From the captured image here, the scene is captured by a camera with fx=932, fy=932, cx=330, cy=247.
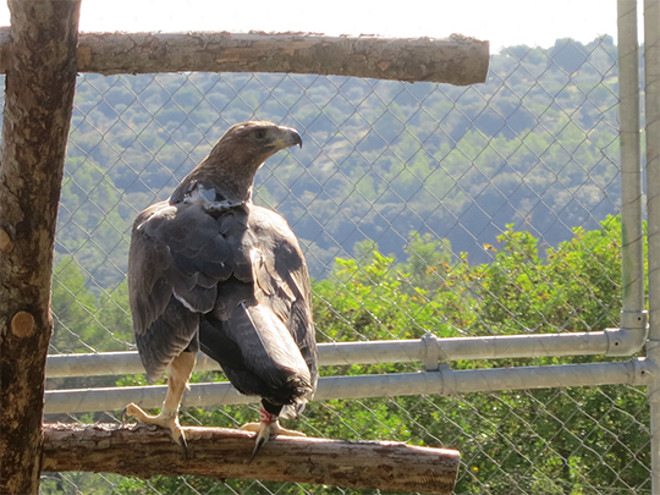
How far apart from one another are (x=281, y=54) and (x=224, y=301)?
77cm

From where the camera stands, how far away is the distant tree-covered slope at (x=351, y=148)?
4387 mm

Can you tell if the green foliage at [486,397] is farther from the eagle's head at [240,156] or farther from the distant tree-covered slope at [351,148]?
the eagle's head at [240,156]

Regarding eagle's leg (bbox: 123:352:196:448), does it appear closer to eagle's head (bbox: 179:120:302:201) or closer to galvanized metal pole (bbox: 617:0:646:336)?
eagle's head (bbox: 179:120:302:201)

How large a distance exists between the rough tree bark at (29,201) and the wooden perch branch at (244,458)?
28cm

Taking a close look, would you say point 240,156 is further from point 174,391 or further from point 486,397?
point 486,397

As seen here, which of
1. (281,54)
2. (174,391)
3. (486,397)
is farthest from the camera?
(486,397)

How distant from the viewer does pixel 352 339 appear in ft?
16.5

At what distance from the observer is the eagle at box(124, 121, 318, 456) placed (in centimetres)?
255

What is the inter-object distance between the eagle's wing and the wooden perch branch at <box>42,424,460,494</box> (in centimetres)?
25

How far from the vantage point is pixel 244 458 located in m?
2.95

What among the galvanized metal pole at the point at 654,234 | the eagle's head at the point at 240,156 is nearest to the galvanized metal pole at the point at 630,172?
the galvanized metal pole at the point at 654,234

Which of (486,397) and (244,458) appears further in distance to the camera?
(486,397)

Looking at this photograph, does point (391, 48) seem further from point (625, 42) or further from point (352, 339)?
point (352, 339)

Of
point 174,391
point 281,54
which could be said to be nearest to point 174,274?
point 174,391
